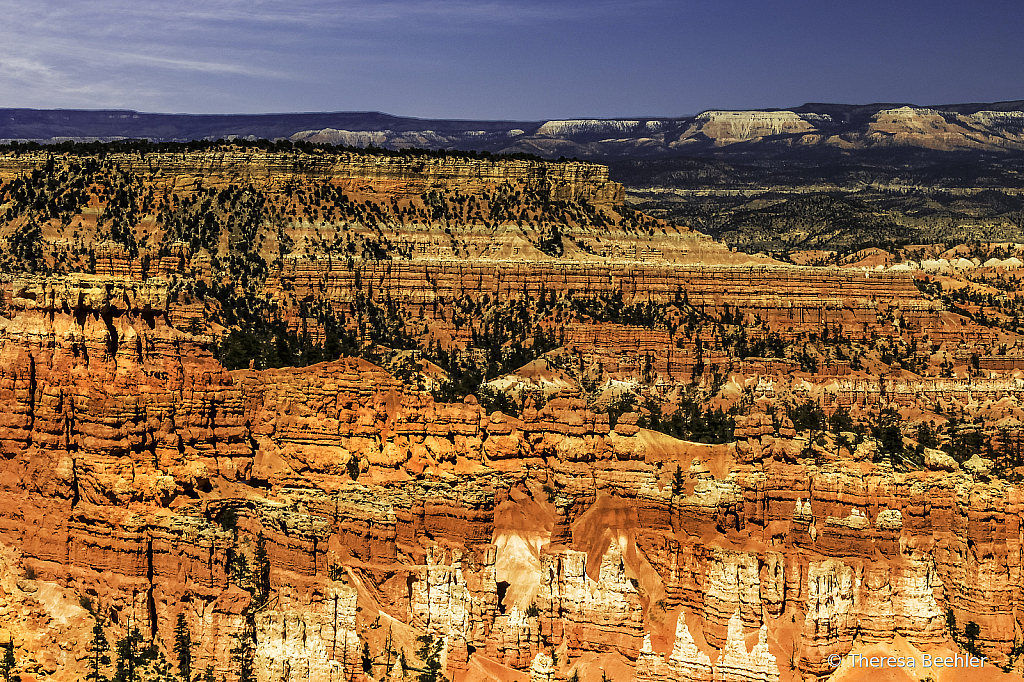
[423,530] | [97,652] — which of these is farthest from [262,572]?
[97,652]

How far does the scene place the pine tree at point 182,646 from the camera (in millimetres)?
37500

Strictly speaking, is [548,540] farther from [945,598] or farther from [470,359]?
[470,359]

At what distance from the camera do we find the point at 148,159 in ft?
443

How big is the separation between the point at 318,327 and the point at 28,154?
5041cm

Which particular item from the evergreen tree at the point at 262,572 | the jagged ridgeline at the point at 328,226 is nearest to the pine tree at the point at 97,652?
the evergreen tree at the point at 262,572

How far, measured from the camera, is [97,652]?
3812cm

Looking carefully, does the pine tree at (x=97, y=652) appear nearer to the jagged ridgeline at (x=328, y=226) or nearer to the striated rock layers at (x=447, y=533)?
the striated rock layers at (x=447, y=533)

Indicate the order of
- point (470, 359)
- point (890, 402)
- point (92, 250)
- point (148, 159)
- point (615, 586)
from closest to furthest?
point (615, 586), point (890, 402), point (470, 359), point (92, 250), point (148, 159)

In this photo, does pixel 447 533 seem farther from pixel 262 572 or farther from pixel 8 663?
pixel 8 663

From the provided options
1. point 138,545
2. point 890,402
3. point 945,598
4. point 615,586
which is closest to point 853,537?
point 945,598

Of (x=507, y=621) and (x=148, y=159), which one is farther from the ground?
(x=148, y=159)

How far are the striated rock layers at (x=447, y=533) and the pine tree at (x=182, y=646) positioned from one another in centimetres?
18

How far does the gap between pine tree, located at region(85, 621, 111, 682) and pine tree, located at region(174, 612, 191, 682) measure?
6.05 ft

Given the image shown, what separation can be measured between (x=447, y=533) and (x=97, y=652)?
9.89m
